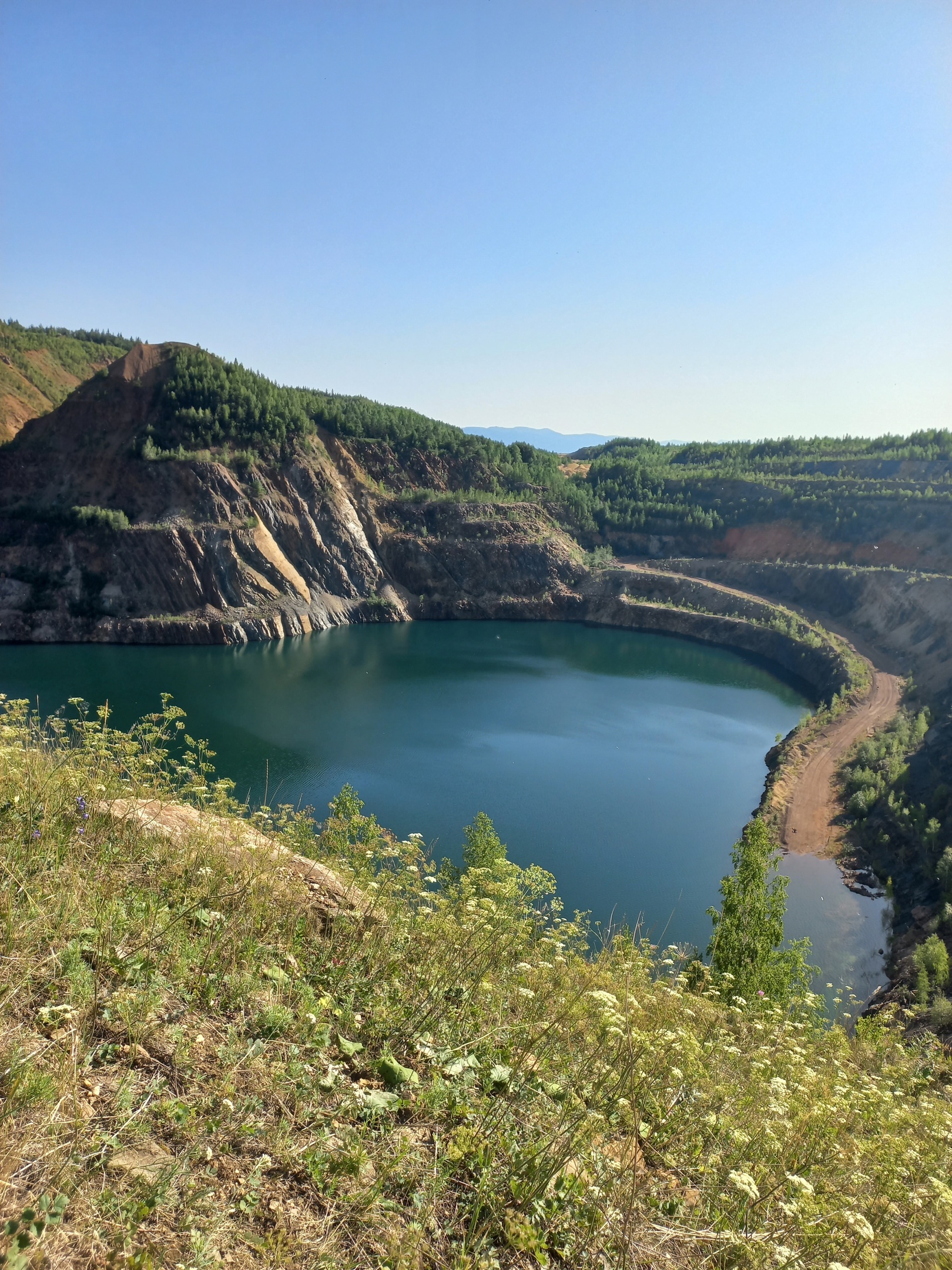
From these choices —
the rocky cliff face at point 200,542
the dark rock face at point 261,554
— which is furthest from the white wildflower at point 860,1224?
the rocky cliff face at point 200,542

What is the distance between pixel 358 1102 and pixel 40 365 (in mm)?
93667

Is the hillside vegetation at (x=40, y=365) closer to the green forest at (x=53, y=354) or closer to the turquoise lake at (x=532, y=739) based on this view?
the green forest at (x=53, y=354)

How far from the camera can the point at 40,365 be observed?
78.0 m

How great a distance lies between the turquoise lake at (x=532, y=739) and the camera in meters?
21.2

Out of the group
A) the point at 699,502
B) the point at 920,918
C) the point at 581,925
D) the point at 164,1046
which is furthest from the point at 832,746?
the point at 699,502

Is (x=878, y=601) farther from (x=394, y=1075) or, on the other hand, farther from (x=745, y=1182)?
(x=394, y=1075)

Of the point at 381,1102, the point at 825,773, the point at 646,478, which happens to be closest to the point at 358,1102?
the point at 381,1102

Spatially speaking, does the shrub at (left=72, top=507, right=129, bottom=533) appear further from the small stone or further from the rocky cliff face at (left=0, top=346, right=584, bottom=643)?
the small stone

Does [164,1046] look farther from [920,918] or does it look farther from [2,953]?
[920,918]

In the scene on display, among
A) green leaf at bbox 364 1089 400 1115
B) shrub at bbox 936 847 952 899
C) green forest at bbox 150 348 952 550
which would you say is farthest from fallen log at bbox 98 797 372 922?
green forest at bbox 150 348 952 550

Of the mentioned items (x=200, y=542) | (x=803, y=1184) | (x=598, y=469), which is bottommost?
(x=803, y=1184)

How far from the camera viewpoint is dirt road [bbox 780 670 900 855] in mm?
25612

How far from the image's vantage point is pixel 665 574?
62.2 m

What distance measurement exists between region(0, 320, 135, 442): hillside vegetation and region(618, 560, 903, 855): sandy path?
69.3 metres
